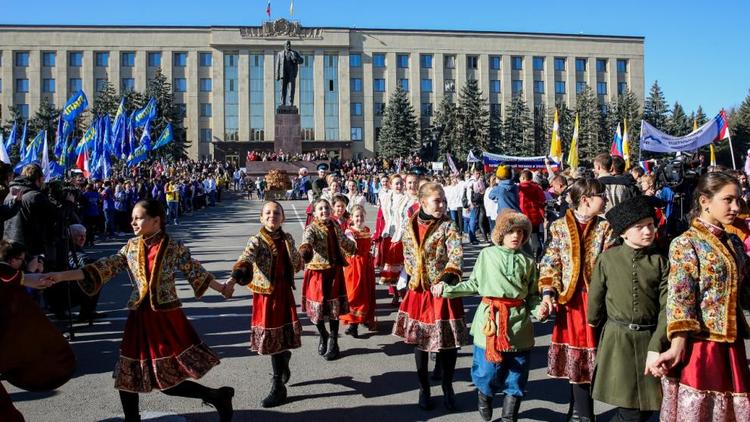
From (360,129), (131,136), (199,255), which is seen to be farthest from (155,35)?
(199,255)

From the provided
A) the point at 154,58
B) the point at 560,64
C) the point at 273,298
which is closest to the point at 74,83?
the point at 154,58

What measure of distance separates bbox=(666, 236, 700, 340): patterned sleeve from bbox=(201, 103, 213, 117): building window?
7191 cm

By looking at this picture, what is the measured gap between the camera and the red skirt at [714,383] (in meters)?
3.08

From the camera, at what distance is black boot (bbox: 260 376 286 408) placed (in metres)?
5.05

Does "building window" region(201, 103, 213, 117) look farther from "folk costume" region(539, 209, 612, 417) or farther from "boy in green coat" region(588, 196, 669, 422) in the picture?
"boy in green coat" region(588, 196, 669, 422)

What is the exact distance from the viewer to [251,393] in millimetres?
5387

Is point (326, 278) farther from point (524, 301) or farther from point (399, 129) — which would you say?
point (399, 129)

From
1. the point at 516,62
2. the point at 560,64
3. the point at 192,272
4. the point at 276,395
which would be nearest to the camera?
the point at 192,272

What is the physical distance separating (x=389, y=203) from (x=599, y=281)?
582 centimetres

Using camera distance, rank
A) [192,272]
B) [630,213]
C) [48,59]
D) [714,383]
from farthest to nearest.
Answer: [48,59] → [192,272] → [630,213] → [714,383]

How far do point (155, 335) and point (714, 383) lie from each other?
135 inches

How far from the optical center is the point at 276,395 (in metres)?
5.10

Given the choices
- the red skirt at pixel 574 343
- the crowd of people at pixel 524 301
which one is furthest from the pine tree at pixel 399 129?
the red skirt at pixel 574 343

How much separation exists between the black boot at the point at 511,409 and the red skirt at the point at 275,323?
184 centimetres
